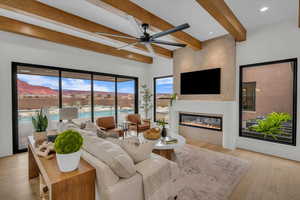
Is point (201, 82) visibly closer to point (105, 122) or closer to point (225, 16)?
point (225, 16)

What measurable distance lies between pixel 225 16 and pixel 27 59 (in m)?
4.78

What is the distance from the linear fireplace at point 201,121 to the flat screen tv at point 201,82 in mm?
812

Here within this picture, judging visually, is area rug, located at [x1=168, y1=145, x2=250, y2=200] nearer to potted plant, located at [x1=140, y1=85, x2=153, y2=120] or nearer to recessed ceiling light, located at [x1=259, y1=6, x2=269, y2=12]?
potted plant, located at [x1=140, y1=85, x2=153, y2=120]

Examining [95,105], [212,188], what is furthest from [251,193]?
[95,105]

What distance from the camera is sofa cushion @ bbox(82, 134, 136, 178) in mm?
1413

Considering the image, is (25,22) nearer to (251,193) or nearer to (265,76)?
(251,193)

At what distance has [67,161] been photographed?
1273mm

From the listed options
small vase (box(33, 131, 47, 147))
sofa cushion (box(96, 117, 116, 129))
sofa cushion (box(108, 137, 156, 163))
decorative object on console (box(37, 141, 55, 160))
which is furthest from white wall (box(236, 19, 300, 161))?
small vase (box(33, 131, 47, 147))

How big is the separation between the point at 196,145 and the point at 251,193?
82.5 inches

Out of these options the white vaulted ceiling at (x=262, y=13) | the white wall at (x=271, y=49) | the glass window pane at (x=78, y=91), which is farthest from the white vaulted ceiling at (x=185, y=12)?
the glass window pane at (x=78, y=91)

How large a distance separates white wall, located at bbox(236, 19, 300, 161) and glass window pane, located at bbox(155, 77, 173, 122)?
2.55 meters

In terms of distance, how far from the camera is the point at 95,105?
511 centimetres

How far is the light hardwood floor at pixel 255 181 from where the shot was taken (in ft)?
6.85

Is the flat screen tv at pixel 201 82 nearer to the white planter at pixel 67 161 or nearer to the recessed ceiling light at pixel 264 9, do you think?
the recessed ceiling light at pixel 264 9
